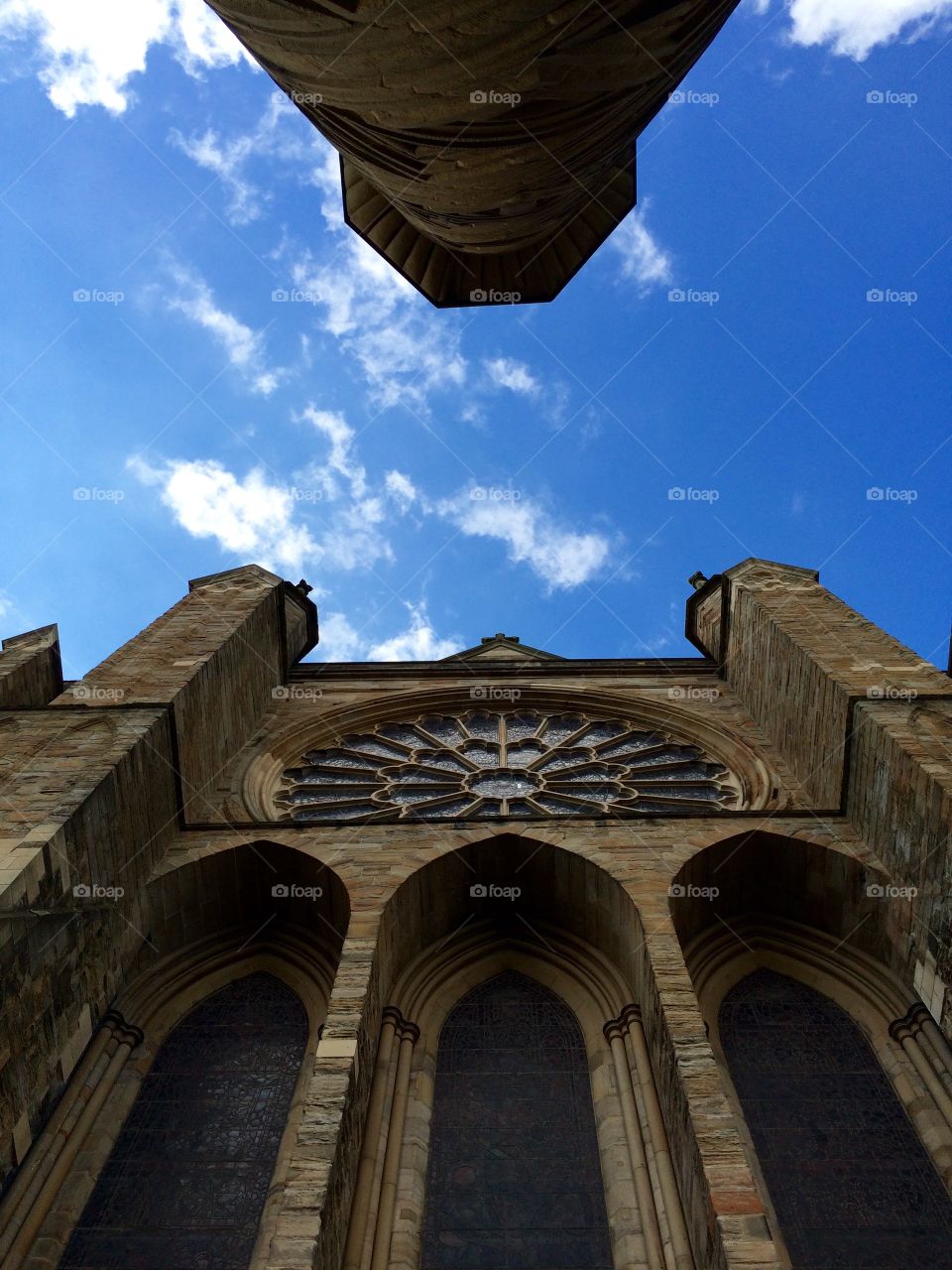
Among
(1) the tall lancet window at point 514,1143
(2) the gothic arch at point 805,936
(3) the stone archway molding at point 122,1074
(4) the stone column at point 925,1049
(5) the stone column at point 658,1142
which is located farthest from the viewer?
(2) the gothic arch at point 805,936

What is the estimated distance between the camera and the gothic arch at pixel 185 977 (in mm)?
6852

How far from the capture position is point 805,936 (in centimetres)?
928

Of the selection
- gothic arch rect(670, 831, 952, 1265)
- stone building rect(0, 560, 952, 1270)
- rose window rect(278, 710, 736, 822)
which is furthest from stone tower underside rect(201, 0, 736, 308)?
rose window rect(278, 710, 736, 822)

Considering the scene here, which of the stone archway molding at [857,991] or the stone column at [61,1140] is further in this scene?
the stone archway molding at [857,991]

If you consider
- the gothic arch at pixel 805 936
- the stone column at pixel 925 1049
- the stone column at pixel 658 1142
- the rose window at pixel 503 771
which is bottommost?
the stone column at pixel 658 1142

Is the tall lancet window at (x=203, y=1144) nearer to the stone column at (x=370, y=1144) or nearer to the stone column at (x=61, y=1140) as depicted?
the stone column at (x=61, y=1140)

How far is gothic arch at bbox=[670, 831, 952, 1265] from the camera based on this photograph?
8094 millimetres

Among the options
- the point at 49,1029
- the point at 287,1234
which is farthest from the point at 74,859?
the point at 287,1234

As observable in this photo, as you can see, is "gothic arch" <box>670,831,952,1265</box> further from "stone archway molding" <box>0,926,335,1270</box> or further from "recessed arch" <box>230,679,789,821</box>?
"stone archway molding" <box>0,926,335,1270</box>

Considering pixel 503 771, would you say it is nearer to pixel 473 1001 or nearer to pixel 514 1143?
pixel 473 1001

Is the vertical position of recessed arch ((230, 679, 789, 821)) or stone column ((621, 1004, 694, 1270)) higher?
recessed arch ((230, 679, 789, 821))

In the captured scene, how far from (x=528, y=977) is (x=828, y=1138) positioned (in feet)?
8.65

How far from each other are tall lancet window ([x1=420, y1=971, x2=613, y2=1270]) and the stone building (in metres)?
0.02

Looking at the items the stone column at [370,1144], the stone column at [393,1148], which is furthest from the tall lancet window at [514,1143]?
the stone column at [370,1144]
